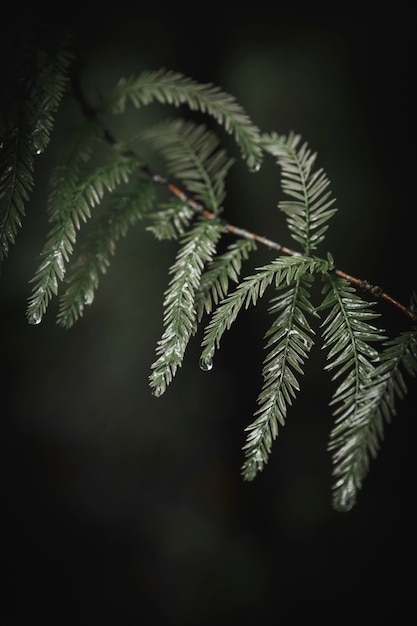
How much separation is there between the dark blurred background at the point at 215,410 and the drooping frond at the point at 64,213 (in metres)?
1.48

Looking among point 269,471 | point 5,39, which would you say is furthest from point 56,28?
point 269,471

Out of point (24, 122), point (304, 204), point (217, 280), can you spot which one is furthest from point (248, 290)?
point (24, 122)

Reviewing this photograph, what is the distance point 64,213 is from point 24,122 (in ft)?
0.80

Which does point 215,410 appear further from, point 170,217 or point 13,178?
point 13,178

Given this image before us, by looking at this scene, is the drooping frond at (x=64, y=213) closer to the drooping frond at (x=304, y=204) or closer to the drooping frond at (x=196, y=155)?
the drooping frond at (x=196, y=155)

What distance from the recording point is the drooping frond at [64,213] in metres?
1.03

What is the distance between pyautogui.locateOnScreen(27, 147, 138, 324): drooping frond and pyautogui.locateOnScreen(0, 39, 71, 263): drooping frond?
0.08 meters

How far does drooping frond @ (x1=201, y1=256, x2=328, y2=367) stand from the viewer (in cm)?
97

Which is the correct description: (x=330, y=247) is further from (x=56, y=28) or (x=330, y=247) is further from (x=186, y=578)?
(x=186, y=578)

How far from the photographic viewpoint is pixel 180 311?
1.01 meters

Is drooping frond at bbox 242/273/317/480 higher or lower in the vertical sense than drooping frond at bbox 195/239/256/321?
lower

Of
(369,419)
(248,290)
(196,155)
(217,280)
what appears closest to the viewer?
(369,419)

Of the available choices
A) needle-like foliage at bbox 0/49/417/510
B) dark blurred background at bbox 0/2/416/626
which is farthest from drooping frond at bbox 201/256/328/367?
dark blurred background at bbox 0/2/416/626

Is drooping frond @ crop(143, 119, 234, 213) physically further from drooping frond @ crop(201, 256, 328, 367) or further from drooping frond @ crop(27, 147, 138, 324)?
drooping frond @ crop(201, 256, 328, 367)
